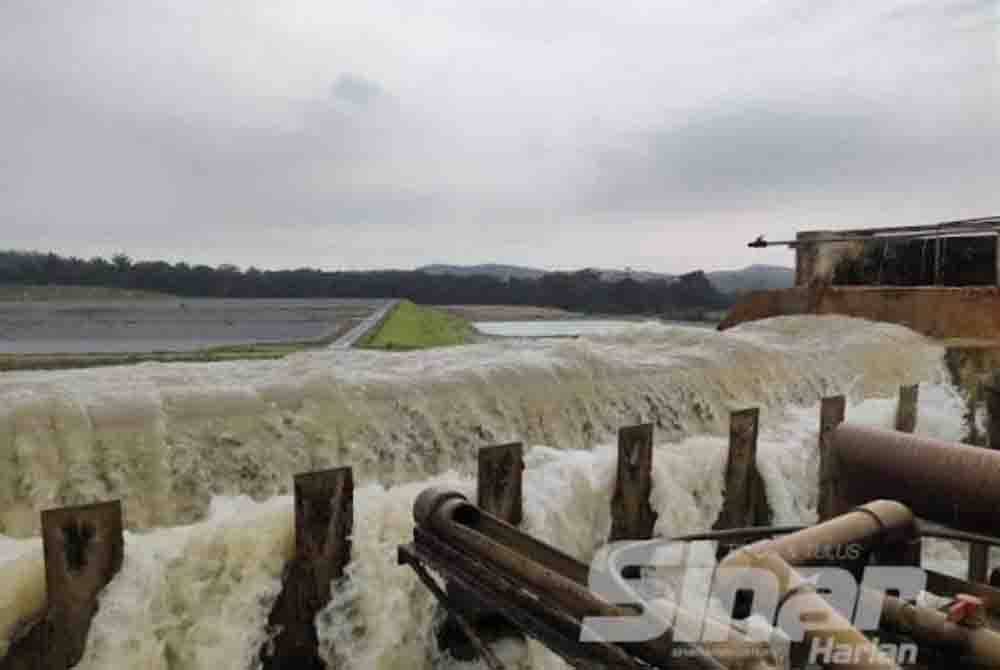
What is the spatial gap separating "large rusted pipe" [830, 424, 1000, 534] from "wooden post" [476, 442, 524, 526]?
2.98 m

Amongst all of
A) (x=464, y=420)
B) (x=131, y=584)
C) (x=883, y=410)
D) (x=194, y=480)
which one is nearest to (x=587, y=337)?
(x=883, y=410)

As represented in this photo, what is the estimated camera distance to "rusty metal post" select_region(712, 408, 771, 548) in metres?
8.47

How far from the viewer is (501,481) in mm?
6480

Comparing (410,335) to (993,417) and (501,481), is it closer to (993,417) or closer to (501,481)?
(993,417)

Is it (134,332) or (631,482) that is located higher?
(134,332)

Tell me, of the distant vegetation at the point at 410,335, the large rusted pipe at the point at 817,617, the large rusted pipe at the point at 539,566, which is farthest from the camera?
the distant vegetation at the point at 410,335

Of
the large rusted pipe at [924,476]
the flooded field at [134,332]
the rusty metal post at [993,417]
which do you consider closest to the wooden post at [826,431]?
the rusty metal post at [993,417]

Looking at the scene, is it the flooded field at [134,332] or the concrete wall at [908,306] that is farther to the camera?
the flooded field at [134,332]

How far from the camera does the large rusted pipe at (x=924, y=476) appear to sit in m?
3.39

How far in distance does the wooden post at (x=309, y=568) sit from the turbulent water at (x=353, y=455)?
0.36 feet

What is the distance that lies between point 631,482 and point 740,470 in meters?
1.69

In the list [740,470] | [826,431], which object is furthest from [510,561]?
[826,431]

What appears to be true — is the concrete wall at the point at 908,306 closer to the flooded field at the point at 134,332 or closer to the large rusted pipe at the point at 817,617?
the flooded field at the point at 134,332

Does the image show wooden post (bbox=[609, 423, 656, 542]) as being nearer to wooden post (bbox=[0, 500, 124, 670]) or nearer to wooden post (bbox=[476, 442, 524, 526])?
wooden post (bbox=[476, 442, 524, 526])
